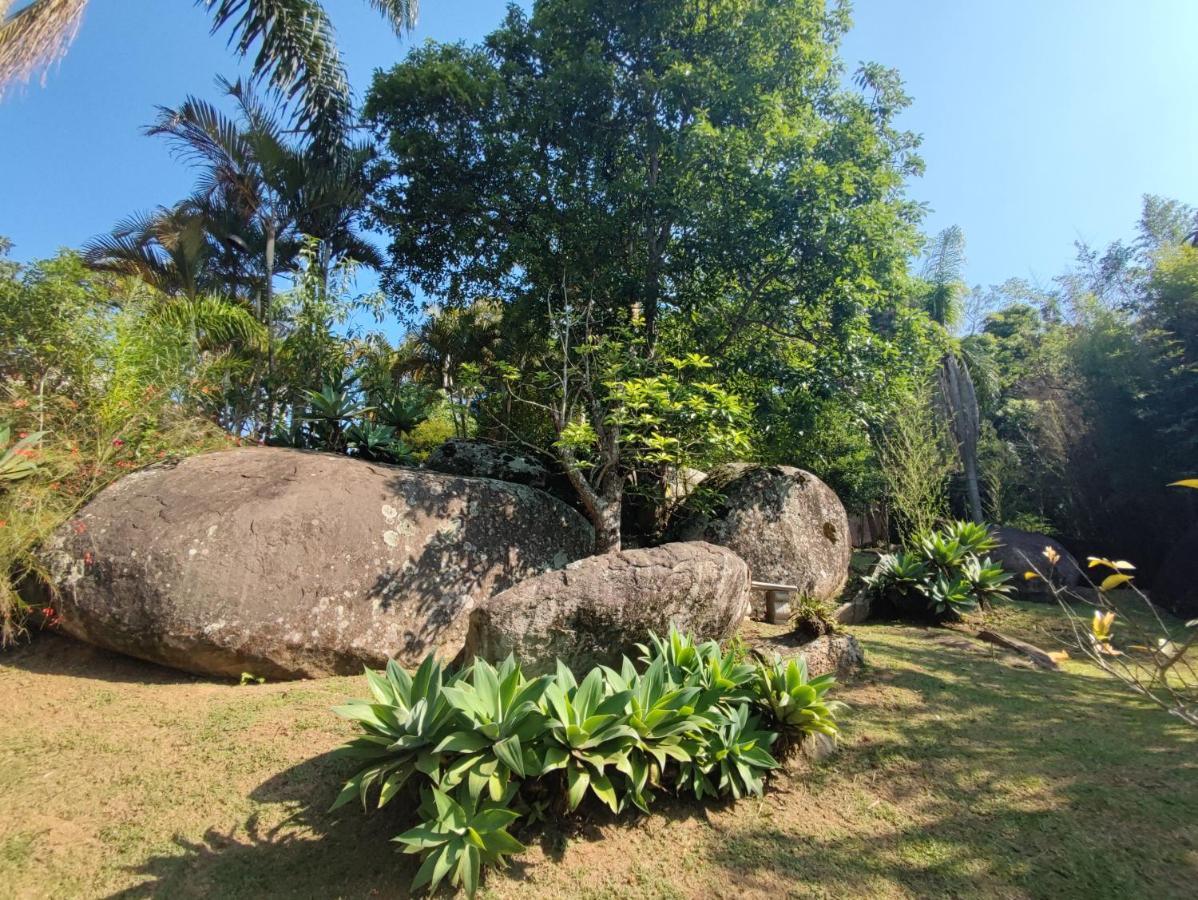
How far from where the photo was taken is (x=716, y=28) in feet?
26.4

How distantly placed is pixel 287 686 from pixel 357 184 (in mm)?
9204

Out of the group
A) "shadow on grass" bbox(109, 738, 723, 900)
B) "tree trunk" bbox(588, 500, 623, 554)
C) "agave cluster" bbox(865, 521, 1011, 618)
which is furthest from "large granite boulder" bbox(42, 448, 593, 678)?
"agave cluster" bbox(865, 521, 1011, 618)

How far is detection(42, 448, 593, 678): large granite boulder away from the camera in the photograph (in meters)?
4.93

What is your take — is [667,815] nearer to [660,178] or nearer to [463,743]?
[463,743]

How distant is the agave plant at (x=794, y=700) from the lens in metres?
3.70

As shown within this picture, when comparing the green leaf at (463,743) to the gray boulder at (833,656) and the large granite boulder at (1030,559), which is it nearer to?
the gray boulder at (833,656)

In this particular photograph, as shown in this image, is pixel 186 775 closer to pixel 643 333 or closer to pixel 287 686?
pixel 287 686

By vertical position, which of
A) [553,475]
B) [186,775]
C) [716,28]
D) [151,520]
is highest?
[716,28]

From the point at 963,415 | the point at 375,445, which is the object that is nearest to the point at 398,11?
the point at 375,445

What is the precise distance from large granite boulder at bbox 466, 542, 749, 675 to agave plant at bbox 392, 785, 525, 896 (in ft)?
4.73

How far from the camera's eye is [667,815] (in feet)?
11.1

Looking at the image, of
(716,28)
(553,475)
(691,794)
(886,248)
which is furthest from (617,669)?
(716,28)

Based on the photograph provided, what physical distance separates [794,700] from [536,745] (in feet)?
5.29

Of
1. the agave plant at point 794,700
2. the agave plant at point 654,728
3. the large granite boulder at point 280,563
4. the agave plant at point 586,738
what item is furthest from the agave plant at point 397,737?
the large granite boulder at point 280,563
